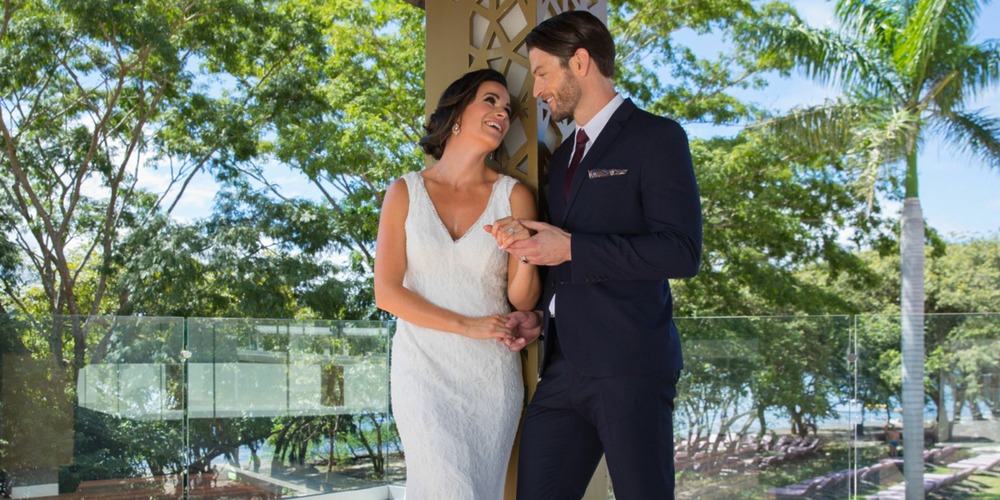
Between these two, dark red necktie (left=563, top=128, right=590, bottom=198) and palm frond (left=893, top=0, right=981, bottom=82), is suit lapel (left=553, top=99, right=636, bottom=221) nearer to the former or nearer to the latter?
dark red necktie (left=563, top=128, right=590, bottom=198)

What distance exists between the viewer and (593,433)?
185 cm

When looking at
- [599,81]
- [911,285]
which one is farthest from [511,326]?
[911,285]

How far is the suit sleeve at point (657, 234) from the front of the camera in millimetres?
1694

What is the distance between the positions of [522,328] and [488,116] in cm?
50

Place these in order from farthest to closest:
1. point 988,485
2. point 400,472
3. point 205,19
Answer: point 205,19
point 400,472
point 988,485

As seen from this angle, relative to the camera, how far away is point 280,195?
41.0 feet

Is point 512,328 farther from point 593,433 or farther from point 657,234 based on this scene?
point 657,234

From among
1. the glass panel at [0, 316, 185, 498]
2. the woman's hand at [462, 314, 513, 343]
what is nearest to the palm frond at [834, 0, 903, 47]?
the glass panel at [0, 316, 185, 498]

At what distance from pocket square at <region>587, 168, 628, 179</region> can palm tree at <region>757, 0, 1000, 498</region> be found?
10355 mm

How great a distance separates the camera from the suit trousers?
5.65 ft

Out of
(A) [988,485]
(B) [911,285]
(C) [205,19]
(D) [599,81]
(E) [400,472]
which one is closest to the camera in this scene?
(D) [599,81]

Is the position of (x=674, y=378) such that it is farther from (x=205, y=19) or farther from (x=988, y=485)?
(x=205, y=19)

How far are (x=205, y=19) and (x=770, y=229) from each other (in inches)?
311

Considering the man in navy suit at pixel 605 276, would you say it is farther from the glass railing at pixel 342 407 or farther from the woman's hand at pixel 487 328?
the glass railing at pixel 342 407
